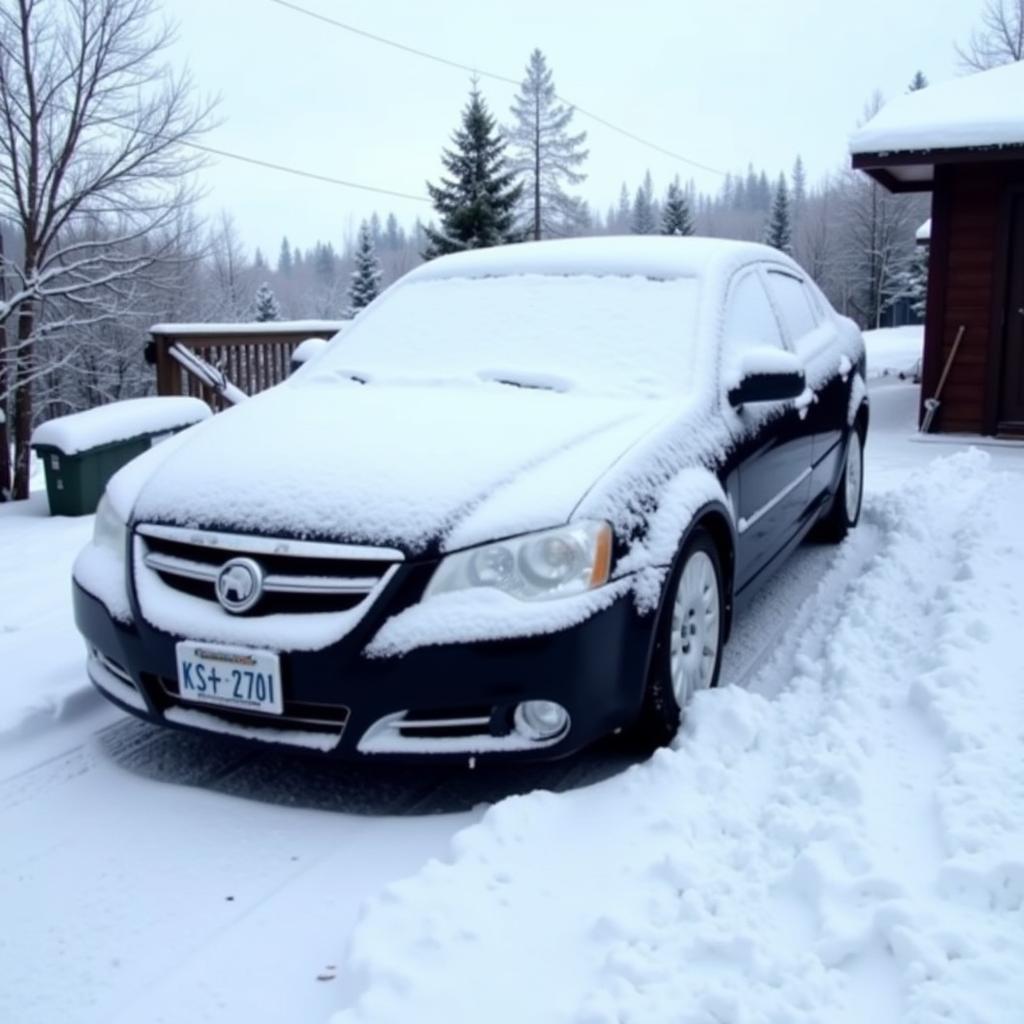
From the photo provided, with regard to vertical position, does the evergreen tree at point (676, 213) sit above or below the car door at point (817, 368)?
above

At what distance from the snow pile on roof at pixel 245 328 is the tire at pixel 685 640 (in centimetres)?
435

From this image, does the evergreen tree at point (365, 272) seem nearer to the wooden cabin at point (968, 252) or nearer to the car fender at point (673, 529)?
the wooden cabin at point (968, 252)

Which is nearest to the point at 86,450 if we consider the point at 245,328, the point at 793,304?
the point at 245,328

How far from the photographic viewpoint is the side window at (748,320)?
3949mm

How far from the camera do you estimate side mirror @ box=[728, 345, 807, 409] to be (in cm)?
373

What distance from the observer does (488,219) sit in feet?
117

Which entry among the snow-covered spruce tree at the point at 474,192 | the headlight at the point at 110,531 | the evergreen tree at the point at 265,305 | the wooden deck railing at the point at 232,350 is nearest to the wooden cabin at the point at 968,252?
the wooden deck railing at the point at 232,350

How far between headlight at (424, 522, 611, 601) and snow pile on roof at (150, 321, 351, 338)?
4.72 m

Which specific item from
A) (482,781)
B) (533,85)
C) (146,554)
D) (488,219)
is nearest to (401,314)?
(146,554)

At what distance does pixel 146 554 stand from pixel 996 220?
9.00 m

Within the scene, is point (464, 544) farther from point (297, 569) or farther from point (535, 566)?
point (297, 569)

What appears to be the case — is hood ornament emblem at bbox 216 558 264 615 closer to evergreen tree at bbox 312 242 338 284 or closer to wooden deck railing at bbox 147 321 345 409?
wooden deck railing at bbox 147 321 345 409

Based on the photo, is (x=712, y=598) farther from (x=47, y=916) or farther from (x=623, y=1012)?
(x=47, y=916)

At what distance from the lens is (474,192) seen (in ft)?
118
